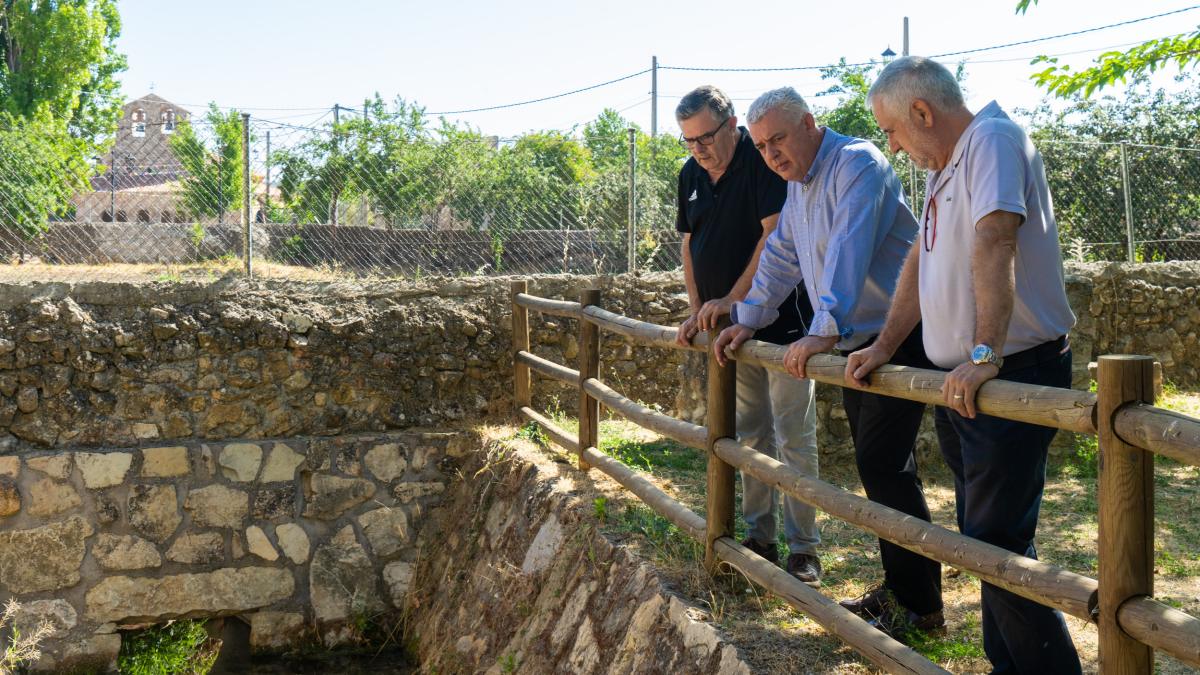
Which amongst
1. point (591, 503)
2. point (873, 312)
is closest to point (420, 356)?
point (591, 503)

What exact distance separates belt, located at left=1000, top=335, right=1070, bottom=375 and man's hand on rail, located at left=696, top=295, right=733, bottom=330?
1270 millimetres

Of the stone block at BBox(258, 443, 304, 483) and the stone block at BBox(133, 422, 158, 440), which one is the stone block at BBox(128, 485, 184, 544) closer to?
the stone block at BBox(133, 422, 158, 440)

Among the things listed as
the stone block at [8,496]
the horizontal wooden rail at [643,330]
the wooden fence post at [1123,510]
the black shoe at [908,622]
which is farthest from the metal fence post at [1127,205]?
the stone block at [8,496]

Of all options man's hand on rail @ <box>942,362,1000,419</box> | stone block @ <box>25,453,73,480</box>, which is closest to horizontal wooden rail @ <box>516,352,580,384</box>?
stone block @ <box>25,453,73,480</box>

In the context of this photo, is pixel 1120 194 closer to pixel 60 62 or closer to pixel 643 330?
pixel 643 330

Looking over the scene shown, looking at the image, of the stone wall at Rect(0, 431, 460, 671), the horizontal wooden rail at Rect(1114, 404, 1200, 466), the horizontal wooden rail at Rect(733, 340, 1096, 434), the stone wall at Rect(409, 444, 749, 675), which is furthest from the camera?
the stone wall at Rect(0, 431, 460, 671)

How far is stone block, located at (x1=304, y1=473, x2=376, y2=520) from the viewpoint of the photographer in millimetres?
5816

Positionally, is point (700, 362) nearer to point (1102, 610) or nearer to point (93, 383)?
point (93, 383)

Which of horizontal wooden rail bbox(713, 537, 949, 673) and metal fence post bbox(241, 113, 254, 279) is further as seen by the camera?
metal fence post bbox(241, 113, 254, 279)

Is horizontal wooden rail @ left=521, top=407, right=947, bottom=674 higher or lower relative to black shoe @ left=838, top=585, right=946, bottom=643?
higher

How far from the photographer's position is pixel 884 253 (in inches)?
127

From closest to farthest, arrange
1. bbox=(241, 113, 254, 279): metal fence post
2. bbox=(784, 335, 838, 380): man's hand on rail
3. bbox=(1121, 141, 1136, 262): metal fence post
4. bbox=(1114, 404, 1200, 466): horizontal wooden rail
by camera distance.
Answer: bbox=(1114, 404, 1200, 466): horizontal wooden rail → bbox=(784, 335, 838, 380): man's hand on rail → bbox=(241, 113, 254, 279): metal fence post → bbox=(1121, 141, 1136, 262): metal fence post

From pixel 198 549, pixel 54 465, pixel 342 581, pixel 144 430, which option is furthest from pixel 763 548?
pixel 54 465

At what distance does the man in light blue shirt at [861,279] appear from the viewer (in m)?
3.00
